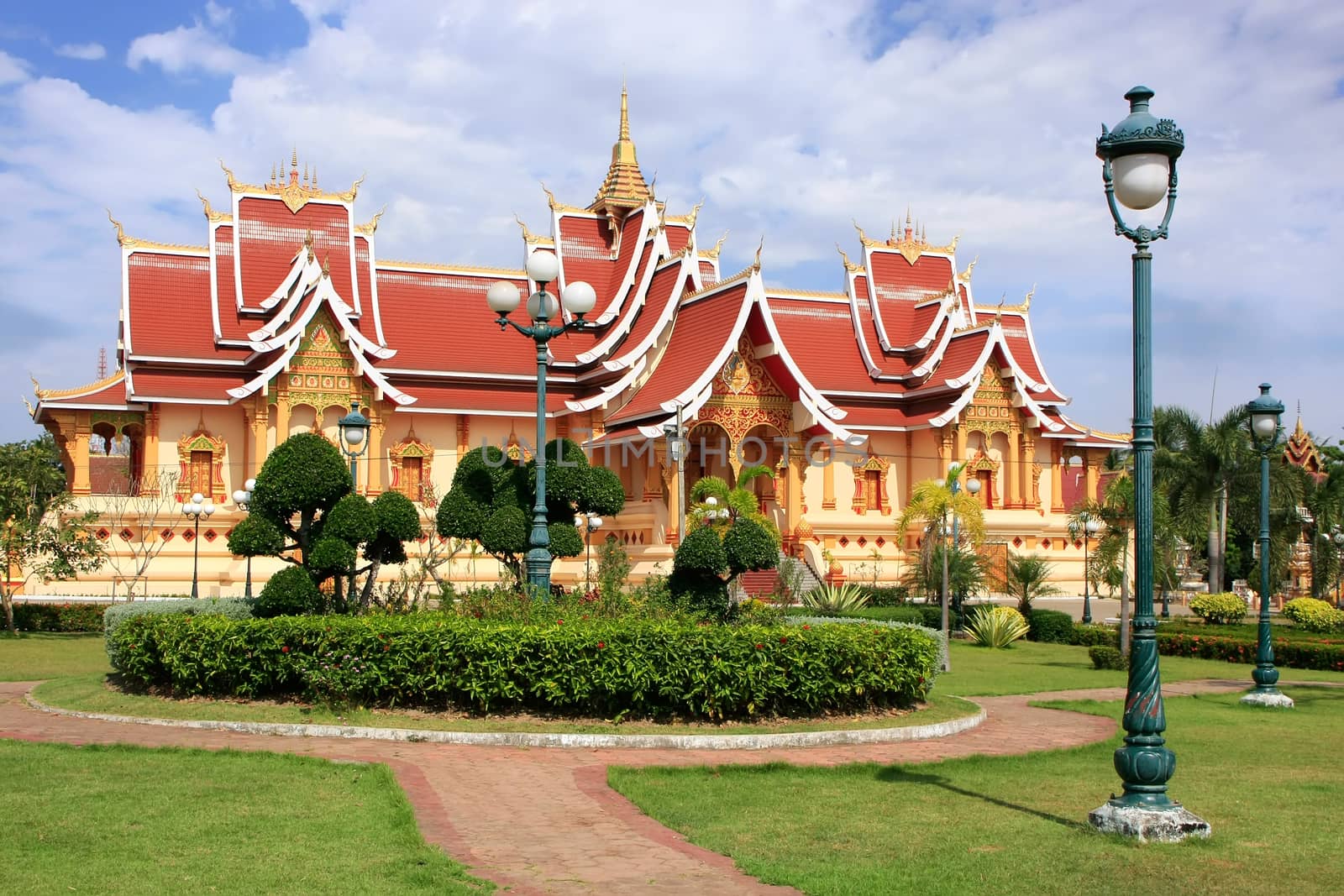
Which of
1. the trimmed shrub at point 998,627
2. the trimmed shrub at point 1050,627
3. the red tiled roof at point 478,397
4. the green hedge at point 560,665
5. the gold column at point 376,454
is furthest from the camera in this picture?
the red tiled roof at point 478,397

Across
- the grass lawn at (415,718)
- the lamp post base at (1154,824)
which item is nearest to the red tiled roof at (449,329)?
the grass lawn at (415,718)

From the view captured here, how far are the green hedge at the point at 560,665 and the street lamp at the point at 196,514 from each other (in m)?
12.0

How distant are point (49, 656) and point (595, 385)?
15.7 meters

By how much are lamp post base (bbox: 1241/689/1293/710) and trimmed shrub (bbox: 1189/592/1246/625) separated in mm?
13734

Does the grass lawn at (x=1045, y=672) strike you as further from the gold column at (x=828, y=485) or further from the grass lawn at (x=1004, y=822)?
the gold column at (x=828, y=485)

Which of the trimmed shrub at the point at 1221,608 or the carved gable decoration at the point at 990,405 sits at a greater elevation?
the carved gable decoration at the point at 990,405

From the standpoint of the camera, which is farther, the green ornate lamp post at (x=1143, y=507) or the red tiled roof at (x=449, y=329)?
the red tiled roof at (x=449, y=329)

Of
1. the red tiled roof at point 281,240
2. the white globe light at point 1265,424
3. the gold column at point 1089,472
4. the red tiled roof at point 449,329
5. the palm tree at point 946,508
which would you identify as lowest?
the palm tree at point 946,508

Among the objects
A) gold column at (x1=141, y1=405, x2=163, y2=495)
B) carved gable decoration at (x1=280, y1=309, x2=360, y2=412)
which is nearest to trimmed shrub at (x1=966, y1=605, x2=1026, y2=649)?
carved gable decoration at (x1=280, y1=309, x2=360, y2=412)

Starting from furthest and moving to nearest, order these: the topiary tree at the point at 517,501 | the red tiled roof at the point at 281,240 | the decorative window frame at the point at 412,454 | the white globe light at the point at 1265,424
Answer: the red tiled roof at the point at 281,240
the decorative window frame at the point at 412,454
the topiary tree at the point at 517,501
the white globe light at the point at 1265,424

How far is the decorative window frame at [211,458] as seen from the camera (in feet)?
98.3

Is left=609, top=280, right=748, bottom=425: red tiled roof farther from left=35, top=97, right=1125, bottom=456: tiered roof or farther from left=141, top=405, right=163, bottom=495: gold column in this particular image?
left=141, top=405, right=163, bottom=495: gold column

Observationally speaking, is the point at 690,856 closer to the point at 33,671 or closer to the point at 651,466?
the point at 33,671

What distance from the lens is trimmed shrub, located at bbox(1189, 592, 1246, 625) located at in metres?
28.8
